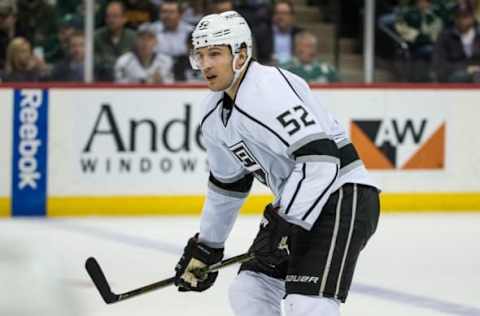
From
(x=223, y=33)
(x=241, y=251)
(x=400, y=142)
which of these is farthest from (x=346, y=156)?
(x=400, y=142)

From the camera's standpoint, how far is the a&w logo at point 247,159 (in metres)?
3.11

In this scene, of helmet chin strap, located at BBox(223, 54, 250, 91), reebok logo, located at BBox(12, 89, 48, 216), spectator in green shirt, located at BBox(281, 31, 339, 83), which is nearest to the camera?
helmet chin strap, located at BBox(223, 54, 250, 91)

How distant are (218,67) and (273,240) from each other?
0.48m

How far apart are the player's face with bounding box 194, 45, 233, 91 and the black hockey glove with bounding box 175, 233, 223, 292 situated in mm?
562

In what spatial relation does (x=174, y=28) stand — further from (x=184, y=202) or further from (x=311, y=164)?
(x=311, y=164)

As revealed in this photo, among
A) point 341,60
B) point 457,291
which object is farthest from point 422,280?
point 341,60

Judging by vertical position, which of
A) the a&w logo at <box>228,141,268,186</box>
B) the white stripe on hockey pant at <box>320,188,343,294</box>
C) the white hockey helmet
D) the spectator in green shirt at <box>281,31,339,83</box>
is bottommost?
the spectator in green shirt at <box>281,31,339,83</box>

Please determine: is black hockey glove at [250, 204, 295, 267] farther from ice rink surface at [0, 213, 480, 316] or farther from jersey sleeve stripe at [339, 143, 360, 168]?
ice rink surface at [0, 213, 480, 316]

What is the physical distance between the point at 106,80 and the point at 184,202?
3.45ft

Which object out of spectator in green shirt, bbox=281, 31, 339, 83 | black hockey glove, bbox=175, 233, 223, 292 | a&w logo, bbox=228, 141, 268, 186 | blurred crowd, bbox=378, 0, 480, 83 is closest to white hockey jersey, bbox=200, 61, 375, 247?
a&w logo, bbox=228, 141, 268, 186

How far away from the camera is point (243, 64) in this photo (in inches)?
121

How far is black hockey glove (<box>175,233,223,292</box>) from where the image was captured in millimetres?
3340

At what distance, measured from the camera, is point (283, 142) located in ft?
9.77

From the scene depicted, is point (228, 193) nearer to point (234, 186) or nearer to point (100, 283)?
point (234, 186)
